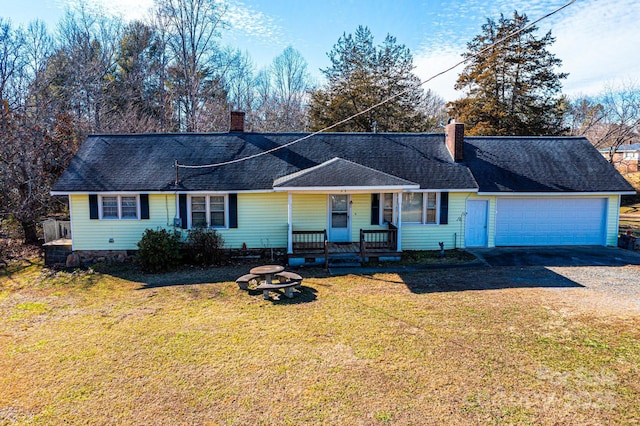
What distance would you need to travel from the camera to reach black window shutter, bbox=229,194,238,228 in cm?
1509

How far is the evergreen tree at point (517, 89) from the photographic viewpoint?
3059 centimetres

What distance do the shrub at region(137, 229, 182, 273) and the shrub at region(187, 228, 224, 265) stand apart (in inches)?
21.0

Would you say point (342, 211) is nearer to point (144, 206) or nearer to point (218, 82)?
point (144, 206)

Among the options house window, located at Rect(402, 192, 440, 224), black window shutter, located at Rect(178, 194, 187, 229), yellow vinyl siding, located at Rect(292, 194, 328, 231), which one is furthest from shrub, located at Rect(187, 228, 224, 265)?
house window, located at Rect(402, 192, 440, 224)

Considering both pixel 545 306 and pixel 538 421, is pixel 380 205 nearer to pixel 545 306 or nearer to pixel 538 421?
pixel 545 306

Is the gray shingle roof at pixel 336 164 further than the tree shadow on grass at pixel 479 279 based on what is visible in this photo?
Yes

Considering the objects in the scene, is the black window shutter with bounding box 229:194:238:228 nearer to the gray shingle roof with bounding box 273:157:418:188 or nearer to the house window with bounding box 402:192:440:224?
the gray shingle roof with bounding box 273:157:418:188

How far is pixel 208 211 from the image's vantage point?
15.2 metres

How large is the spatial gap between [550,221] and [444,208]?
4.65 m

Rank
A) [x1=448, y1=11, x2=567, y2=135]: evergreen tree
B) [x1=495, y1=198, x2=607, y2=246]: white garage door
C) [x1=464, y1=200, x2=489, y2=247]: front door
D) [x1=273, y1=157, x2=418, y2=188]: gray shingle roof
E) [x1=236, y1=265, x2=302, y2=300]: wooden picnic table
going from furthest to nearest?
[x1=448, y1=11, x2=567, y2=135]: evergreen tree < [x1=495, y1=198, x2=607, y2=246]: white garage door < [x1=464, y1=200, x2=489, y2=247]: front door < [x1=273, y1=157, x2=418, y2=188]: gray shingle roof < [x1=236, y1=265, x2=302, y2=300]: wooden picnic table

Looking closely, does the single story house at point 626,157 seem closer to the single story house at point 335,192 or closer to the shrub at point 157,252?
the single story house at point 335,192

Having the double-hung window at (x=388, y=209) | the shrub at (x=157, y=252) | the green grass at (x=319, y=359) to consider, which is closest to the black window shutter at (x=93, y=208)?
Answer: the shrub at (x=157, y=252)

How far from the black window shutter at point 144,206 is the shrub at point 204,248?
187 centimetres

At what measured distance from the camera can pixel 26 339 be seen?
8328 millimetres
